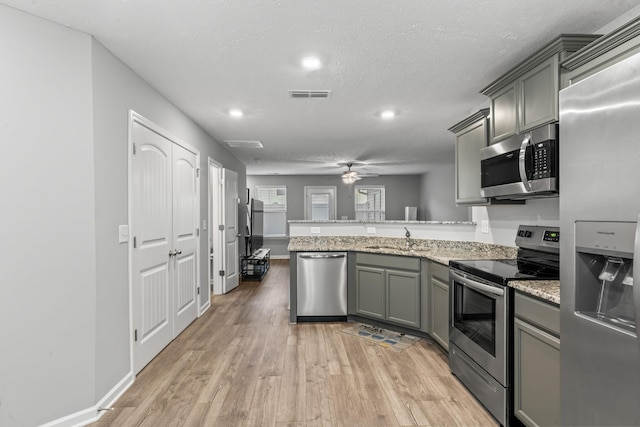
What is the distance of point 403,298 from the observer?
332cm

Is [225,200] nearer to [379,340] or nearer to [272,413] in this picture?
[379,340]

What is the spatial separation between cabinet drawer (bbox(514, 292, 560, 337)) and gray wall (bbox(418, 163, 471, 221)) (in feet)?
18.1

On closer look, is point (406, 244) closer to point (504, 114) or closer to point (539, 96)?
point (504, 114)

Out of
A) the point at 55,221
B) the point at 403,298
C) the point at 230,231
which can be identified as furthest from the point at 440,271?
the point at 230,231

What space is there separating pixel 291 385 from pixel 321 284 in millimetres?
1467

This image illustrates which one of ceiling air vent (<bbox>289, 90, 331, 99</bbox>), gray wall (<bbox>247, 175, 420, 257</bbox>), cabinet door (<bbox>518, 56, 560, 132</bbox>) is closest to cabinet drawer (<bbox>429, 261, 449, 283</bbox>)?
cabinet door (<bbox>518, 56, 560, 132</bbox>)

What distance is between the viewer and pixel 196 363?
2.75 metres

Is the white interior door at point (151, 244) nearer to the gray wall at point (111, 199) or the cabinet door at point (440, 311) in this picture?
the gray wall at point (111, 199)

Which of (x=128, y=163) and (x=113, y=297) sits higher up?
(x=128, y=163)

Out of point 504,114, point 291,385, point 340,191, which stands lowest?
point 291,385

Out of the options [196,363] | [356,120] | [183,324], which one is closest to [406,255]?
[356,120]

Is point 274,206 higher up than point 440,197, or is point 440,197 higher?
point 440,197

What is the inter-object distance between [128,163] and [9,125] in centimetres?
75

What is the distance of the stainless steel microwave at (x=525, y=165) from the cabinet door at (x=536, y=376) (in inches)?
33.3
